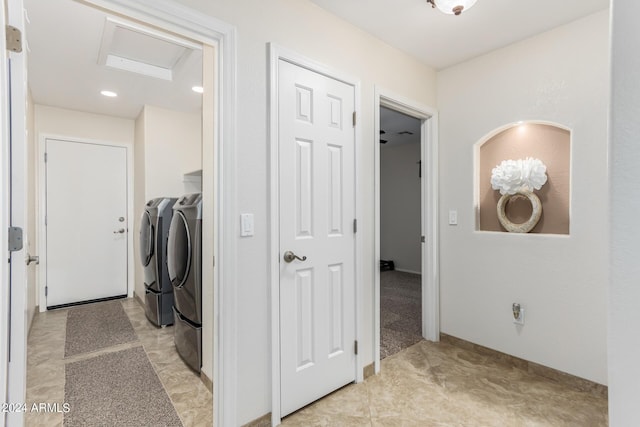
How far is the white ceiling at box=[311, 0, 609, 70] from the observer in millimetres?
1914

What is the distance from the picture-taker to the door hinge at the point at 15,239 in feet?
3.47

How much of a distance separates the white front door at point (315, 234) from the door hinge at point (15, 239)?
1.06m

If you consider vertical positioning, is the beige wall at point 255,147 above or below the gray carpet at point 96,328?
above

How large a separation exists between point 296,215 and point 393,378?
1359mm

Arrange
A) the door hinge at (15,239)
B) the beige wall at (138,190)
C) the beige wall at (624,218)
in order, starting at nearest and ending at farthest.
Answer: the beige wall at (624,218), the door hinge at (15,239), the beige wall at (138,190)

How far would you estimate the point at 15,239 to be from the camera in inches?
42.2

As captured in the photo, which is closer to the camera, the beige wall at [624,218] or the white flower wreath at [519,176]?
the beige wall at [624,218]

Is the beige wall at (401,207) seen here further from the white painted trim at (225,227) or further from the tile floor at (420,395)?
the white painted trim at (225,227)

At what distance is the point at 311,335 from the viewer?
1894 millimetres

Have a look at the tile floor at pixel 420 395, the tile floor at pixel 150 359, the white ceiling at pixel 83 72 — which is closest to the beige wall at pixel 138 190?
the white ceiling at pixel 83 72

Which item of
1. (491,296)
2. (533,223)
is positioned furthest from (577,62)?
(491,296)

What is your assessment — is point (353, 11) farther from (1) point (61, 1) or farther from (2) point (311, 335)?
(2) point (311, 335)

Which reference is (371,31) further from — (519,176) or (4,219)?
(4,219)

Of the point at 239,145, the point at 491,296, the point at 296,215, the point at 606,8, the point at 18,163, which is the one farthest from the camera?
the point at 491,296
